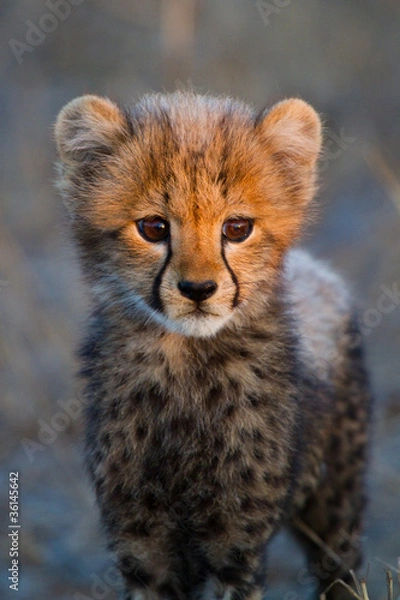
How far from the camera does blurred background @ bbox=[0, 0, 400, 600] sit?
4844 millimetres

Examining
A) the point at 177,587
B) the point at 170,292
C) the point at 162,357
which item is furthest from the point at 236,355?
the point at 177,587

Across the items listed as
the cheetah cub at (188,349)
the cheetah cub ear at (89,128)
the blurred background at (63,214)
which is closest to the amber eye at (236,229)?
the cheetah cub at (188,349)

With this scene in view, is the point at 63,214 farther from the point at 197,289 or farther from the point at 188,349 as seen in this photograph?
the point at 197,289

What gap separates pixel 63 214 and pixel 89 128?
0.30 m

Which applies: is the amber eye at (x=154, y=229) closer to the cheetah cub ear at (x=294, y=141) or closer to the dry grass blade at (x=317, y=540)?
the cheetah cub ear at (x=294, y=141)

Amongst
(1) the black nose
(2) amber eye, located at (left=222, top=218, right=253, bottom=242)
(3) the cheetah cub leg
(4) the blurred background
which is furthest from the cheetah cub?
(3) the cheetah cub leg

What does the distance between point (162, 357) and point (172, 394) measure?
0.11 m

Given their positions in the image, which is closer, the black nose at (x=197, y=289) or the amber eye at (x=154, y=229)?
the black nose at (x=197, y=289)

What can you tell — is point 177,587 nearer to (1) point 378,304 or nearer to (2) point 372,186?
(1) point 378,304

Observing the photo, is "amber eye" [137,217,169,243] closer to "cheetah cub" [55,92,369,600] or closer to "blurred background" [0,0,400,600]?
"cheetah cub" [55,92,369,600]

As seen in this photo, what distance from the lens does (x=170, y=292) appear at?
2941 mm

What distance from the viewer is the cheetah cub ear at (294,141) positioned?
10.8 feet

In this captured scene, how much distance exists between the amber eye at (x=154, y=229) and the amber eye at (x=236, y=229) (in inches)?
6.4

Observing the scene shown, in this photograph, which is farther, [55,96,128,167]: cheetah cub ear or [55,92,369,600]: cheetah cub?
[55,96,128,167]: cheetah cub ear
